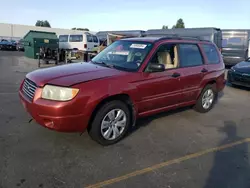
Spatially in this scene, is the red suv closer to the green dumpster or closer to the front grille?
the front grille

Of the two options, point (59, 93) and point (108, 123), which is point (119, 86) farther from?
point (59, 93)

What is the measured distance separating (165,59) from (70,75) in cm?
196

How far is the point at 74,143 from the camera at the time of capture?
3.92 meters

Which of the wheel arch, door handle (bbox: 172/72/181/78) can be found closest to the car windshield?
the wheel arch

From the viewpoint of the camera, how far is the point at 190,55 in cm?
527

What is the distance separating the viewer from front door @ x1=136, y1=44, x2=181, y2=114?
4.24 metres

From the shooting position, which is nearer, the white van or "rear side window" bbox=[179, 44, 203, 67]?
"rear side window" bbox=[179, 44, 203, 67]

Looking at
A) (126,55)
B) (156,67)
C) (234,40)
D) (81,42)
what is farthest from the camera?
(81,42)

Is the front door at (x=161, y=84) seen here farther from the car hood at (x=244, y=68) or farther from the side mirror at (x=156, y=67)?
the car hood at (x=244, y=68)

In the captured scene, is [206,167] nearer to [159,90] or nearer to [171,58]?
[159,90]

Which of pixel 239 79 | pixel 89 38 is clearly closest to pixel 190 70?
pixel 239 79

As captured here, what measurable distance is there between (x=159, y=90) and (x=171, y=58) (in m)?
0.85

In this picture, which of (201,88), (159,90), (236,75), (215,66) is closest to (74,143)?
(159,90)

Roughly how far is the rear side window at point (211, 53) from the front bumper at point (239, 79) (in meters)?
3.43
